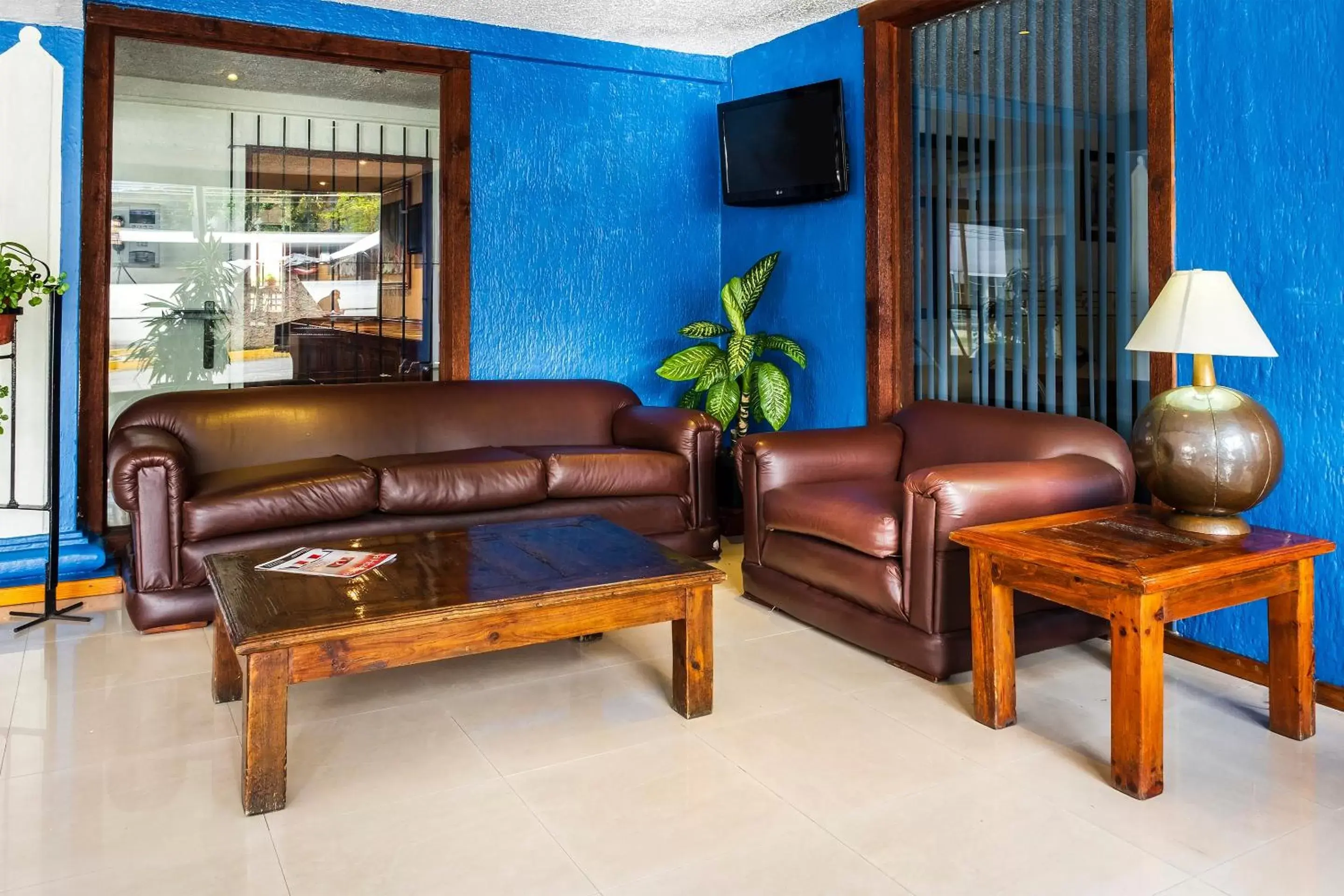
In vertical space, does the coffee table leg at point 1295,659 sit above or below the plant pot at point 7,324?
below

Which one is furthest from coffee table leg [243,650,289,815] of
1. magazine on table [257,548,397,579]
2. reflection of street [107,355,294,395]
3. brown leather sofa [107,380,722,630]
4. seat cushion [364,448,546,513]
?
reflection of street [107,355,294,395]

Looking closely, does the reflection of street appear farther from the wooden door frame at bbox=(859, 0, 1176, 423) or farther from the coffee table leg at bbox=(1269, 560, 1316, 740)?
the coffee table leg at bbox=(1269, 560, 1316, 740)

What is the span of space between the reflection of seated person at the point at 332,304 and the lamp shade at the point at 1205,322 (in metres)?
3.62

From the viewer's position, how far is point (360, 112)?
4953mm

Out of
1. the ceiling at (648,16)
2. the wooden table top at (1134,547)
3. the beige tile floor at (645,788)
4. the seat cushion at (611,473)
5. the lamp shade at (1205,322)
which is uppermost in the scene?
the ceiling at (648,16)

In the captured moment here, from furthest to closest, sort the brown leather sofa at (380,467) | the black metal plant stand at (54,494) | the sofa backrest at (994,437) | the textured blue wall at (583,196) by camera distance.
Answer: the textured blue wall at (583,196)
the black metal plant stand at (54,494)
the brown leather sofa at (380,467)
the sofa backrest at (994,437)

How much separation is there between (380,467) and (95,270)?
157cm

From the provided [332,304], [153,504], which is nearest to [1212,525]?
[153,504]

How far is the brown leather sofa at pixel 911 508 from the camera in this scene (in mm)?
3088

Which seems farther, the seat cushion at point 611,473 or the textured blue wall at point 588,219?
the textured blue wall at point 588,219

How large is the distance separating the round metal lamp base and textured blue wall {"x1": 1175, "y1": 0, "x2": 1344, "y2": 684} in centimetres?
43

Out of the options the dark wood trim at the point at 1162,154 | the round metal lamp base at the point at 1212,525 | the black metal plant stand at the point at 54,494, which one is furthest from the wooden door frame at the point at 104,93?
the round metal lamp base at the point at 1212,525

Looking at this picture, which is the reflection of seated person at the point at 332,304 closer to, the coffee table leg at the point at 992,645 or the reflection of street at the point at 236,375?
the reflection of street at the point at 236,375

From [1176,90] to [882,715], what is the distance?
7.35 feet
